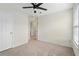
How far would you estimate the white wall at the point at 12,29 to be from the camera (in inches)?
165

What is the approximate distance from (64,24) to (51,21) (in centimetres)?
103

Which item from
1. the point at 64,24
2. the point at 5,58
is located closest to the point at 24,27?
the point at 64,24

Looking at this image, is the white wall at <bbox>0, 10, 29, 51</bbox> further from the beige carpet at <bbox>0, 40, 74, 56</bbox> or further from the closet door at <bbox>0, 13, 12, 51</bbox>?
the beige carpet at <bbox>0, 40, 74, 56</bbox>

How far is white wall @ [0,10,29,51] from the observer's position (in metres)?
4.18

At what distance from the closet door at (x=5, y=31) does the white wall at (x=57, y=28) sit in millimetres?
2801

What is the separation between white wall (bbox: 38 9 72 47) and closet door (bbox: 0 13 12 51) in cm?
280

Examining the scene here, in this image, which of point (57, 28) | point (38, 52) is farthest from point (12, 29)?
point (57, 28)

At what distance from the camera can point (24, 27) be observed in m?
5.99

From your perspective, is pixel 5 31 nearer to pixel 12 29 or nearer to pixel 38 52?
pixel 12 29

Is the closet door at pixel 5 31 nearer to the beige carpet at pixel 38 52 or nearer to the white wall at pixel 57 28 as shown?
the beige carpet at pixel 38 52

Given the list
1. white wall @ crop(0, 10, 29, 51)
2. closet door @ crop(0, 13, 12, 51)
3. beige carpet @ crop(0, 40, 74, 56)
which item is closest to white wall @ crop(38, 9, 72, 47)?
beige carpet @ crop(0, 40, 74, 56)

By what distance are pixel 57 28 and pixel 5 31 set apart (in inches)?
124

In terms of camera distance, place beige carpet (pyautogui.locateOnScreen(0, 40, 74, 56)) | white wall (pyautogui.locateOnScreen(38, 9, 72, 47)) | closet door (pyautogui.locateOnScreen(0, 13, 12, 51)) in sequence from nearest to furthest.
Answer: beige carpet (pyautogui.locateOnScreen(0, 40, 74, 56)) → closet door (pyautogui.locateOnScreen(0, 13, 12, 51)) → white wall (pyautogui.locateOnScreen(38, 9, 72, 47))

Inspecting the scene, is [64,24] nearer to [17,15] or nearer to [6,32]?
[17,15]
